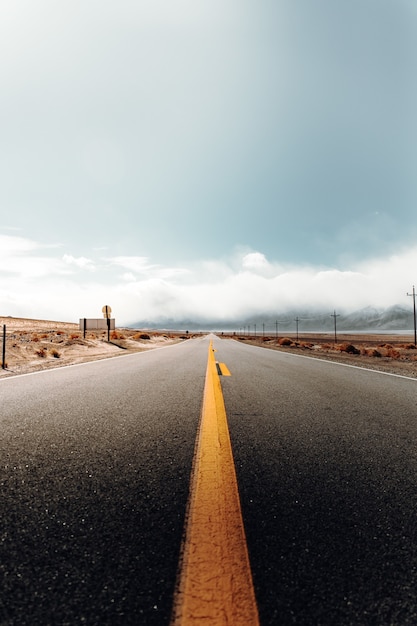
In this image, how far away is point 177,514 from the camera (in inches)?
61.1

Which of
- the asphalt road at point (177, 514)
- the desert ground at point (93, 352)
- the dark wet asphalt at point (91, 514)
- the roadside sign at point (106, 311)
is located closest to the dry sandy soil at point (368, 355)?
the desert ground at point (93, 352)

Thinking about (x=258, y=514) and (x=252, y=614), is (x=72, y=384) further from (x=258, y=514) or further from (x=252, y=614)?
(x=252, y=614)

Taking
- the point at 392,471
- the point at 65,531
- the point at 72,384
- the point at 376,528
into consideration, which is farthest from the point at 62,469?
the point at 72,384

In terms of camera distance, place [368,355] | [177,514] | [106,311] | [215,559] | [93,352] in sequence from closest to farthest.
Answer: [215,559] → [177,514] → [368,355] → [93,352] → [106,311]

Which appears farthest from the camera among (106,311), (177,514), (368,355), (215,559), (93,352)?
(106,311)

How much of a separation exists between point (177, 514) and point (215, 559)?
1.24 feet

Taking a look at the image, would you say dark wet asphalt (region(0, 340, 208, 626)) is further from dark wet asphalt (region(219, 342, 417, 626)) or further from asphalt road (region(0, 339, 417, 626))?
dark wet asphalt (region(219, 342, 417, 626))

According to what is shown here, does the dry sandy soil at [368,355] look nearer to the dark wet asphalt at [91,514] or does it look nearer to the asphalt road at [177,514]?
the asphalt road at [177,514]

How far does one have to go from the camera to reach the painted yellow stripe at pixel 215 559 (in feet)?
3.19

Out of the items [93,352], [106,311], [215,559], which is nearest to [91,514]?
[215,559]

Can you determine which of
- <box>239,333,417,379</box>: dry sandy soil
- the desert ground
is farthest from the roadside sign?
<box>239,333,417,379</box>: dry sandy soil

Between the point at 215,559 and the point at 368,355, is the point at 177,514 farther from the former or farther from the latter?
the point at 368,355

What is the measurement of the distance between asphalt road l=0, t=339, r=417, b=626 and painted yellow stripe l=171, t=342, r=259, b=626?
0.15 ft

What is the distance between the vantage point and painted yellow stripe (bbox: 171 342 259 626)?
97 centimetres
